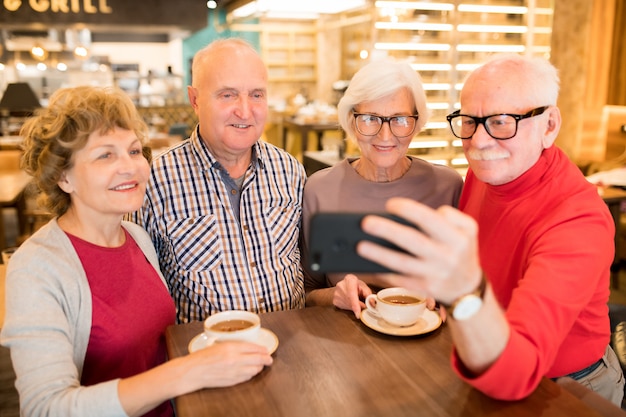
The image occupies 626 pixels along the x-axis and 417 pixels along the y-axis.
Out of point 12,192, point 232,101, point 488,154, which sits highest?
point 232,101

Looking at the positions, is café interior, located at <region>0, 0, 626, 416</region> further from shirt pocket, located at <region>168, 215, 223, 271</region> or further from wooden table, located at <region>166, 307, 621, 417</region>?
shirt pocket, located at <region>168, 215, 223, 271</region>

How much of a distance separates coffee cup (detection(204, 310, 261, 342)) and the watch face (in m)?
0.57

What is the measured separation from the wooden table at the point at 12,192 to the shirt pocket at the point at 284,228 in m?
2.62

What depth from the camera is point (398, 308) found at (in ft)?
4.75

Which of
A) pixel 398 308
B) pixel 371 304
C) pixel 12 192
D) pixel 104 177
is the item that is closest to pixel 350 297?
pixel 371 304

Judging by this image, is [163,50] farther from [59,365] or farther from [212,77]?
[59,365]

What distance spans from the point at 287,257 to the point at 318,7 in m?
7.03

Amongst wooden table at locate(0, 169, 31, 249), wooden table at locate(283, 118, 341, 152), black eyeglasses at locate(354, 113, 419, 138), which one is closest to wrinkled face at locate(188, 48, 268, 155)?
black eyeglasses at locate(354, 113, 419, 138)

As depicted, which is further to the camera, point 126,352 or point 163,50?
point 163,50

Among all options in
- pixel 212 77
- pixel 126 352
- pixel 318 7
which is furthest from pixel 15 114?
pixel 126 352

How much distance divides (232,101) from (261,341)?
103cm

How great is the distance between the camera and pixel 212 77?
2047 mm

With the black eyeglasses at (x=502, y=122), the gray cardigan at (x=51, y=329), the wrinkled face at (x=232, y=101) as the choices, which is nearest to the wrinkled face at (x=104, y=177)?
the gray cardigan at (x=51, y=329)

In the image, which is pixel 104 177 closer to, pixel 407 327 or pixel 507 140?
pixel 407 327
